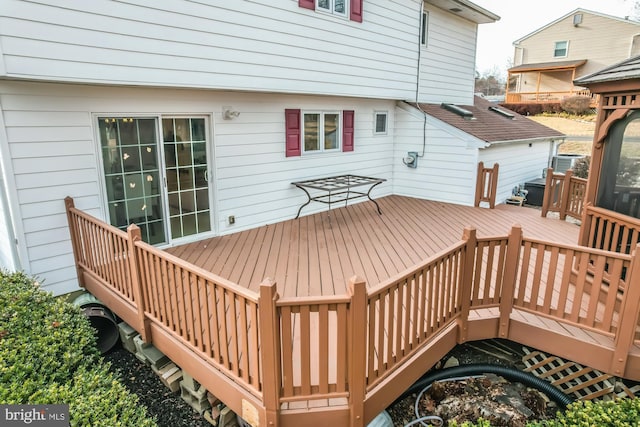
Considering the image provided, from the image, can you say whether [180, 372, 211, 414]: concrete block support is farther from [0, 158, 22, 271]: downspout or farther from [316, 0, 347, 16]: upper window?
[316, 0, 347, 16]: upper window

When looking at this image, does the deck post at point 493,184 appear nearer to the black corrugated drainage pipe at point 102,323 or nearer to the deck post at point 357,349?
the deck post at point 357,349

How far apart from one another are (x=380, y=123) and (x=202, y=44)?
16.2 ft

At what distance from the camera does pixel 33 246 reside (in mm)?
4035

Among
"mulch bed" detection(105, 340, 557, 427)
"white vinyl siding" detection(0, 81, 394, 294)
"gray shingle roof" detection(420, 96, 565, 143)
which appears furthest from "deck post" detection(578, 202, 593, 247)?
"white vinyl siding" detection(0, 81, 394, 294)

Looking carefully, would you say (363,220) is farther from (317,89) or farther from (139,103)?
(139,103)

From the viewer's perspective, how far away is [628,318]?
3012 millimetres

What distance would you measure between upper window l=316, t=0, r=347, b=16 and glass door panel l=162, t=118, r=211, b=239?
2747mm

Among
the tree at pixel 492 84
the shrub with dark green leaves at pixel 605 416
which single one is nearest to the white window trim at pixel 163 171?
the shrub with dark green leaves at pixel 605 416

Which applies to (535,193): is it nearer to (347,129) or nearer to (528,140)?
(528,140)

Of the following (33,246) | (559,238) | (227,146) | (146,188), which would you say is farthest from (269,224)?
(559,238)

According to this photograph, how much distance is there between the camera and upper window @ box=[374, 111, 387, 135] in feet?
27.6

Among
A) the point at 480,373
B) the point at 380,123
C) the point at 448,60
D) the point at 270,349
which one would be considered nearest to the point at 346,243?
the point at 480,373

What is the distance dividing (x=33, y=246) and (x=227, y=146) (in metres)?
2.77

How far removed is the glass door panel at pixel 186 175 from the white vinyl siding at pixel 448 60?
18.7 ft
